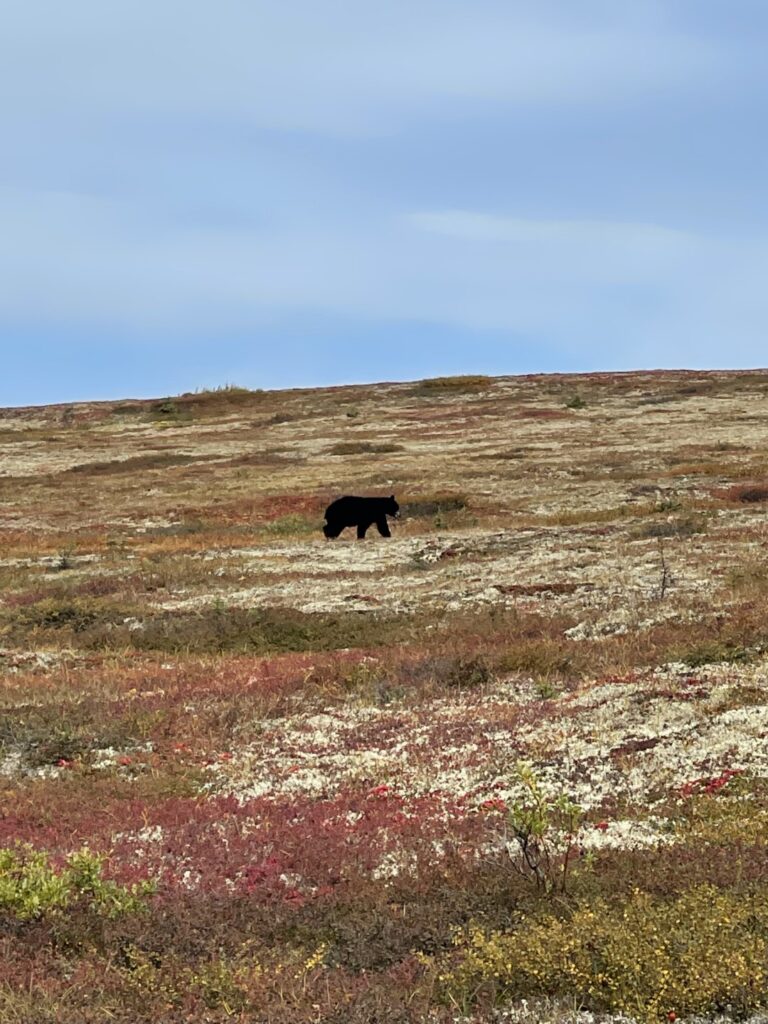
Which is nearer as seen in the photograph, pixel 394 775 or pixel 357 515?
pixel 394 775

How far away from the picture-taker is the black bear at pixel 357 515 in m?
37.5

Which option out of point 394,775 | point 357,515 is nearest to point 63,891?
point 394,775

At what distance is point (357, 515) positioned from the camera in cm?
3759

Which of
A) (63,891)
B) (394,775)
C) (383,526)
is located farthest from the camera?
(383,526)

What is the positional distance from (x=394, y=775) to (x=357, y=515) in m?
25.5

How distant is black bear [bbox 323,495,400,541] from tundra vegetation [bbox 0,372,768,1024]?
2.09 meters

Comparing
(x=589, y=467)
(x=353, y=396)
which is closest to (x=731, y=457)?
(x=589, y=467)

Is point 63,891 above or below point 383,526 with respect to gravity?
below

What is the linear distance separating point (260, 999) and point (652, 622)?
1432cm

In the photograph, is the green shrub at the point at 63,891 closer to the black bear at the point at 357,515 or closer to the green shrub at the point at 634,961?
the green shrub at the point at 634,961

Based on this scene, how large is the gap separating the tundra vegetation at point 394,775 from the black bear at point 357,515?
2094mm

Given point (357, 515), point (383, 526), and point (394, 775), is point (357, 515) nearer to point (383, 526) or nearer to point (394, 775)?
point (383, 526)

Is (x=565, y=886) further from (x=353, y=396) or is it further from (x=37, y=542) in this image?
(x=353, y=396)

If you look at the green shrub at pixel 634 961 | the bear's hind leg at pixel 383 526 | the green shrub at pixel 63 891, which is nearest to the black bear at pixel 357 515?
the bear's hind leg at pixel 383 526
